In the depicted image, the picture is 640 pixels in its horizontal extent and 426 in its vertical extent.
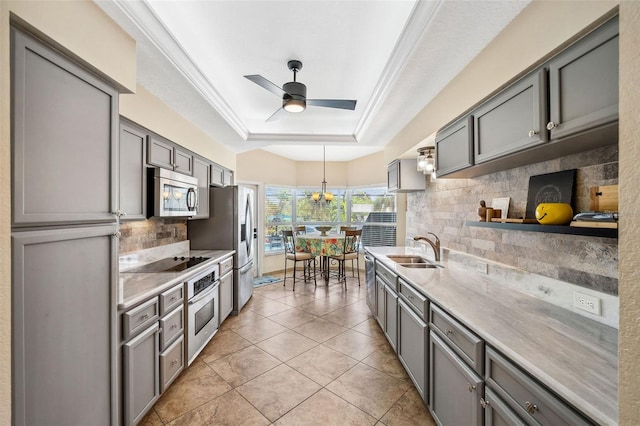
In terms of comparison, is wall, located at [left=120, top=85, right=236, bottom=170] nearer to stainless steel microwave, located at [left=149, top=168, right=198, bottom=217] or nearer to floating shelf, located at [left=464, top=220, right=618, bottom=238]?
stainless steel microwave, located at [left=149, top=168, right=198, bottom=217]

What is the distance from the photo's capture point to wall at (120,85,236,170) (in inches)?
87.8

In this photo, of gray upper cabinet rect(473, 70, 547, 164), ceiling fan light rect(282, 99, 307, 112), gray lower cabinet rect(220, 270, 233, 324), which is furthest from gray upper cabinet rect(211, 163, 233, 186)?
gray upper cabinet rect(473, 70, 547, 164)

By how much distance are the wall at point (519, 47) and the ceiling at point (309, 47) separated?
8 cm

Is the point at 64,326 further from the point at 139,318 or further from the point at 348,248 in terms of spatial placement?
the point at 348,248

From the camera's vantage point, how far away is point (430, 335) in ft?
5.88

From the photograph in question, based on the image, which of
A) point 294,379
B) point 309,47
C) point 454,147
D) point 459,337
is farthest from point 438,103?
→ point 294,379

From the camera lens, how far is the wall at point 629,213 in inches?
24.3

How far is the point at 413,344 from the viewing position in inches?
82.4

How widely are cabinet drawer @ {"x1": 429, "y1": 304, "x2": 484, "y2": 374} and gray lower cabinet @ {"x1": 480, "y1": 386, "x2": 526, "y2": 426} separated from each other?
10 centimetres

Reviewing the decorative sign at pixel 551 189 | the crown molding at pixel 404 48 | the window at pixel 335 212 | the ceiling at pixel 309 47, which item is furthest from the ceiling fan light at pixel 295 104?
the window at pixel 335 212

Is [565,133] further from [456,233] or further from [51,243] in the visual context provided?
[51,243]

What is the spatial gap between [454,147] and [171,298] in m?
2.56

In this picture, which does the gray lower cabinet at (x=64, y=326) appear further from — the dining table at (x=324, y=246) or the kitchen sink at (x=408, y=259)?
the dining table at (x=324, y=246)

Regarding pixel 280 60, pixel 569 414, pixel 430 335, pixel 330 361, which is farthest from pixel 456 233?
pixel 280 60
